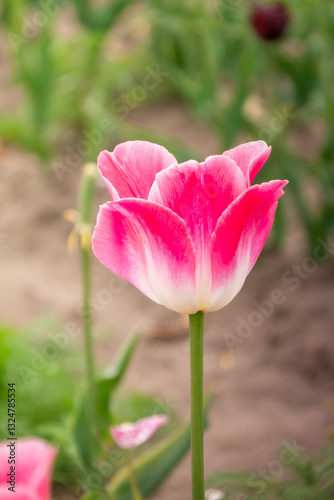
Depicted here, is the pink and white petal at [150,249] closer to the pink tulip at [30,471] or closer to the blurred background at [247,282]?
the pink tulip at [30,471]

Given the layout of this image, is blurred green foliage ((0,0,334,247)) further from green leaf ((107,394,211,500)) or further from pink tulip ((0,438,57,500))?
pink tulip ((0,438,57,500))

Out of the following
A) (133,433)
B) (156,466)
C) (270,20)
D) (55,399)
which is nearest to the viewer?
(133,433)

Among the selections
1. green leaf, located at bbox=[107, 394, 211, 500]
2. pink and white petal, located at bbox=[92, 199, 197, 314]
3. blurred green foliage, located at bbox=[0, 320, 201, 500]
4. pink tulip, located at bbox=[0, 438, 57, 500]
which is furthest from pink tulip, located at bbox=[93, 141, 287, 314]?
blurred green foliage, located at bbox=[0, 320, 201, 500]

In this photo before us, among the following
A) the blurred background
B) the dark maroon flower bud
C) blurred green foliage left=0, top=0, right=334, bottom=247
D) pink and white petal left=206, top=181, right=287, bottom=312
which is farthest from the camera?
blurred green foliage left=0, top=0, right=334, bottom=247

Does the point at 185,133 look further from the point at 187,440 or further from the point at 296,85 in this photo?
the point at 187,440

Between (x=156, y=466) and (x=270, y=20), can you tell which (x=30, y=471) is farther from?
(x=270, y=20)

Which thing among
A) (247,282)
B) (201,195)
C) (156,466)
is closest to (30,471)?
(201,195)
